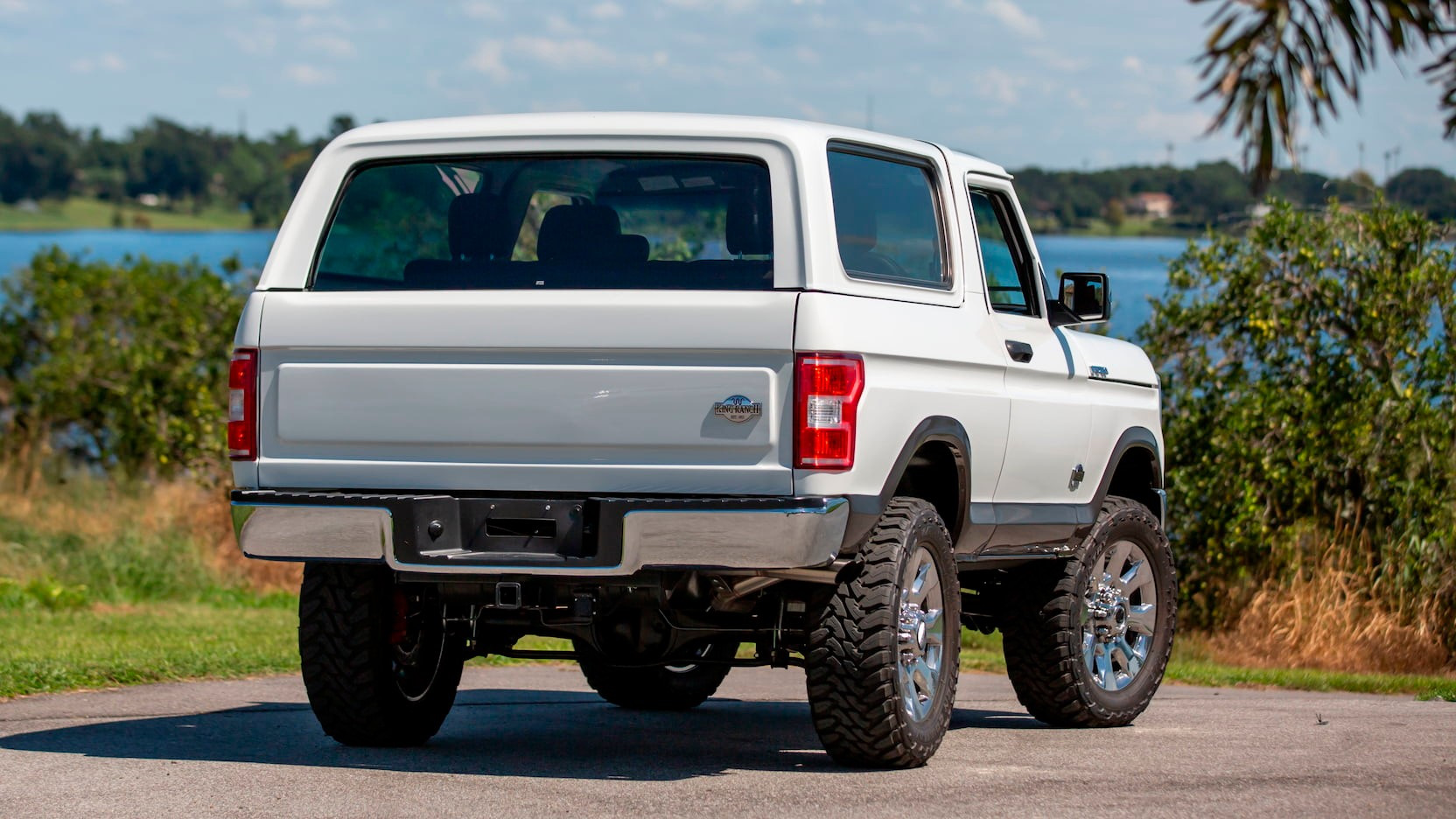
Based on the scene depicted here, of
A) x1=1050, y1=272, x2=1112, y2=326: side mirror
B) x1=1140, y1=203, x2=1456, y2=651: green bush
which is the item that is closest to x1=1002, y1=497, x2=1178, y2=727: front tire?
x1=1050, y1=272, x2=1112, y2=326: side mirror

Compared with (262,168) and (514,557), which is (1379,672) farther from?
(262,168)

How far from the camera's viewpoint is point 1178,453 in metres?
14.3

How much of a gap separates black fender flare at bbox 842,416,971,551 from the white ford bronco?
1cm

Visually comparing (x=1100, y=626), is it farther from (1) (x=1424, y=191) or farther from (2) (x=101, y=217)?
(2) (x=101, y=217)

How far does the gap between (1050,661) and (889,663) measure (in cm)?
181

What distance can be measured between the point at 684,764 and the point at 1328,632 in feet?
23.0

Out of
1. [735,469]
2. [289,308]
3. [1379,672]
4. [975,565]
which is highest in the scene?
[289,308]

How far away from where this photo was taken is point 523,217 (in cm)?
709

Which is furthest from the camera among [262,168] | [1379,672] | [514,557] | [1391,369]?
[262,168]

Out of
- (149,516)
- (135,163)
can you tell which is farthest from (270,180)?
(149,516)

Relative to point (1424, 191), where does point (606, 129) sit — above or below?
below

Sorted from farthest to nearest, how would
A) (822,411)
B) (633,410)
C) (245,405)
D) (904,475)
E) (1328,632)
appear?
1. (1328,632)
2. (904,475)
3. (245,405)
4. (633,410)
5. (822,411)

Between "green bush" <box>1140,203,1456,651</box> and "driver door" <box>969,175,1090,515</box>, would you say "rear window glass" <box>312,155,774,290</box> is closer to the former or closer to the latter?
"driver door" <box>969,175,1090,515</box>

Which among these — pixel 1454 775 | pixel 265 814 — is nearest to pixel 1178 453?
pixel 1454 775
